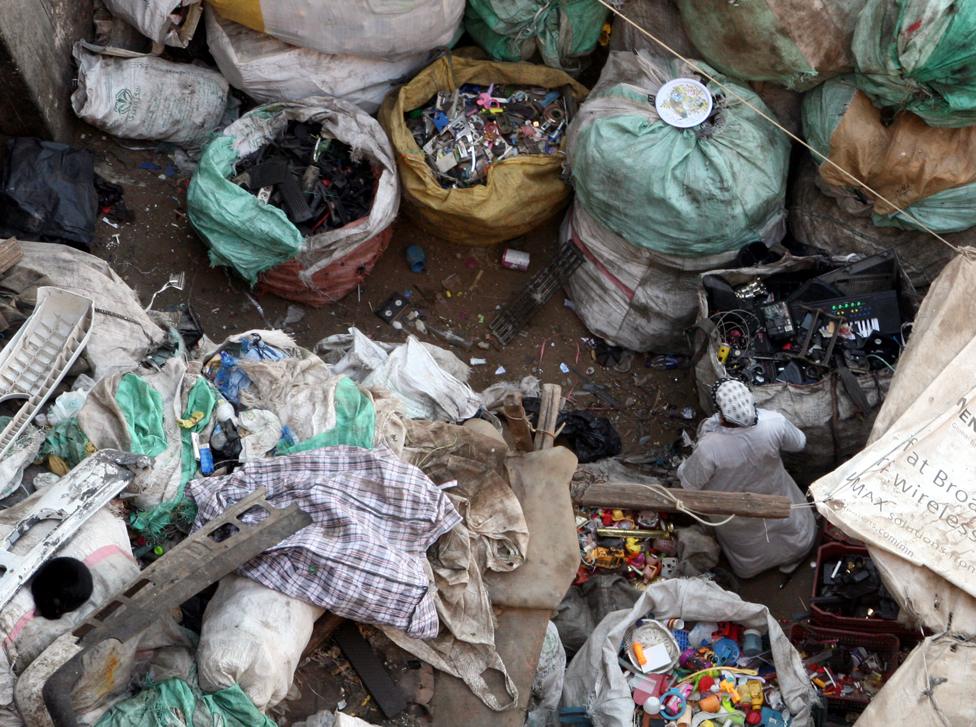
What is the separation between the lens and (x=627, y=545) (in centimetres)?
621

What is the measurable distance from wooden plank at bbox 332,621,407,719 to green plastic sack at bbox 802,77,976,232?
3310mm

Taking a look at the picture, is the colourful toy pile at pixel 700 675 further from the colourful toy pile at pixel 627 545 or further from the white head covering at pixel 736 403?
the white head covering at pixel 736 403

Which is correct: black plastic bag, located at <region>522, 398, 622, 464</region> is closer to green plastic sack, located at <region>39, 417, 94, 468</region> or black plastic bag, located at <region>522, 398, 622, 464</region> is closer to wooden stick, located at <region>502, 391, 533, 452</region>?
wooden stick, located at <region>502, 391, 533, 452</region>

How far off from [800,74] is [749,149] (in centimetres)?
43

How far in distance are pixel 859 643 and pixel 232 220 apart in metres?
3.53

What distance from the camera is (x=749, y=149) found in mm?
6395

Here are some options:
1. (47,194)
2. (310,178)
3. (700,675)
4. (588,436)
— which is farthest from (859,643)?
(47,194)

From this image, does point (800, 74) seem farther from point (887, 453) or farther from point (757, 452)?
point (887, 453)

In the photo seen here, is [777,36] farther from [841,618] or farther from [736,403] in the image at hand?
[841,618]

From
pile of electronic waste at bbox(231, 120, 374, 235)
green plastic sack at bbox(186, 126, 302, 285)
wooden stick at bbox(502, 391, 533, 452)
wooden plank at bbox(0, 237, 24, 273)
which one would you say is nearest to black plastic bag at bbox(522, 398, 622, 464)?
wooden stick at bbox(502, 391, 533, 452)

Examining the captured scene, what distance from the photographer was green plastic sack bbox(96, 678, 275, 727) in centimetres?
414

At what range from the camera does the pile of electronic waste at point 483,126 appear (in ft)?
22.3

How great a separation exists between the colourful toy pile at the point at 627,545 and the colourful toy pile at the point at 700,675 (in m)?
0.50

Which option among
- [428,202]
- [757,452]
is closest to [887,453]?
[757,452]
